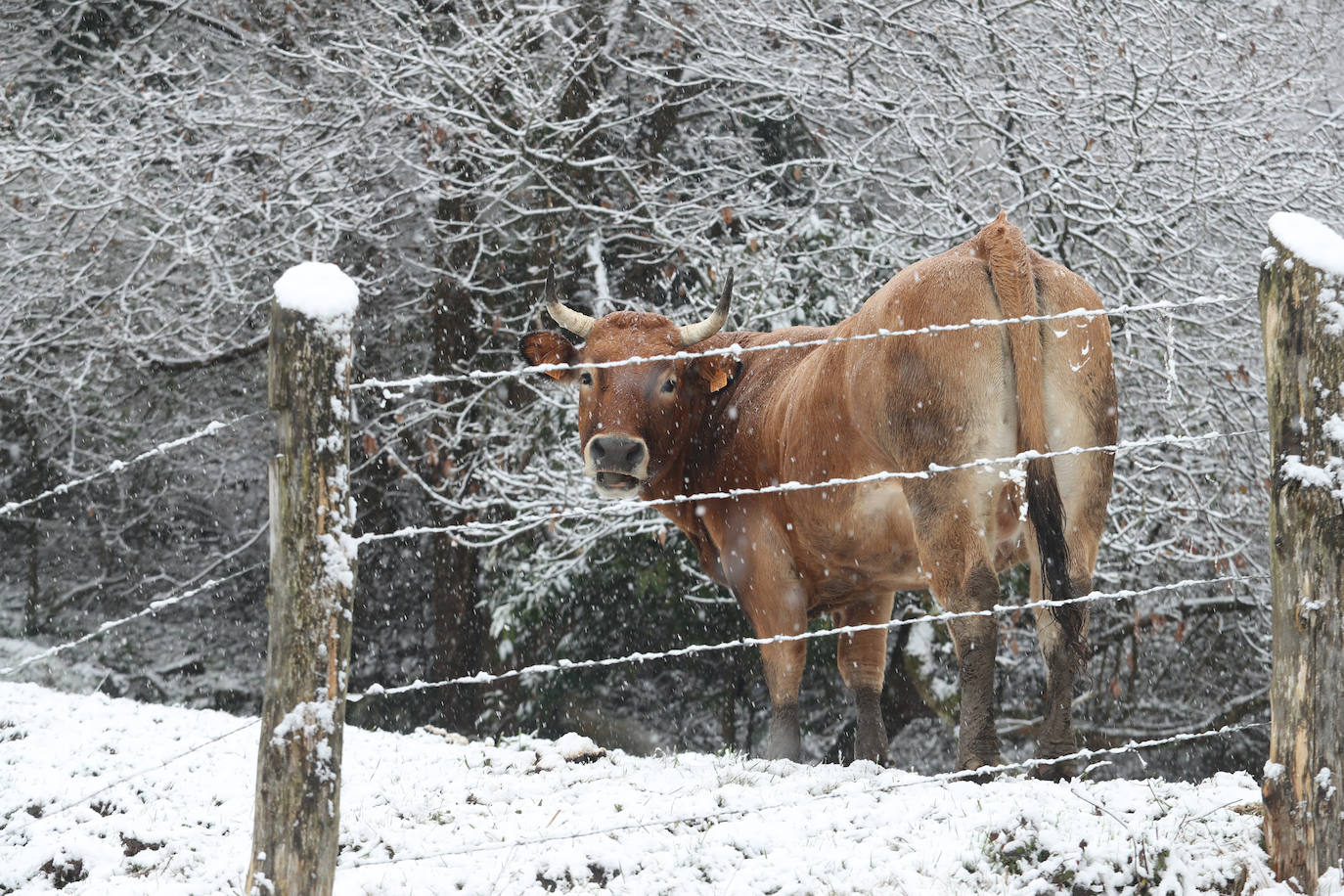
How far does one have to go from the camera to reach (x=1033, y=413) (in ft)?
14.7

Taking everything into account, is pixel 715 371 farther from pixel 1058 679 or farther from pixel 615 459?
pixel 1058 679

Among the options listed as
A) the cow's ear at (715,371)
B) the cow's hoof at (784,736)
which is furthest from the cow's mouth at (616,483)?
the cow's hoof at (784,736)

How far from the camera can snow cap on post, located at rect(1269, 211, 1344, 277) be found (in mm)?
3070

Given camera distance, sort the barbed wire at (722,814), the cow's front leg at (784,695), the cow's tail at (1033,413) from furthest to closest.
→ the cow's front leg at (784,695) → the cow's tail at (1033,413) → the barbed wire at (722,814)

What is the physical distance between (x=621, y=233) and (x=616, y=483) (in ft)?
15.2

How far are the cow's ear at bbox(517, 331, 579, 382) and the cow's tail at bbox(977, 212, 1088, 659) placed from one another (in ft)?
8.67

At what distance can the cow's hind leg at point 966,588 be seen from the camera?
4.52 metres

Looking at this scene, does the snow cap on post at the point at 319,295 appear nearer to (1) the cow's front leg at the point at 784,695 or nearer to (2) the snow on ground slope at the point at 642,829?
(2) the snow on ground slope at the point at 642,829

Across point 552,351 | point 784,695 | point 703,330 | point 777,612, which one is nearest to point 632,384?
point 703,330

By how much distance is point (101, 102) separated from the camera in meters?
10.5

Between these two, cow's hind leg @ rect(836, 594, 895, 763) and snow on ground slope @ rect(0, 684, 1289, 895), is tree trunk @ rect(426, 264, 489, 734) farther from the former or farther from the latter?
snow on ground slope @ rect(0, 684, 1289, 895)

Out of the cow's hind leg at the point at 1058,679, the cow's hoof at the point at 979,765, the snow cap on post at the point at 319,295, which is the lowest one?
the cow's hoof at the point at 979,765

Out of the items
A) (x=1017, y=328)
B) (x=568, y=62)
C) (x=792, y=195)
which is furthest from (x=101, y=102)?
(x=1017, y=328)

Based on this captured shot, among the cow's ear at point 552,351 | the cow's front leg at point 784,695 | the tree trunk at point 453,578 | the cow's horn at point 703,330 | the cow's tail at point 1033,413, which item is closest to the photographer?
the cow's tail at point 1033,413
